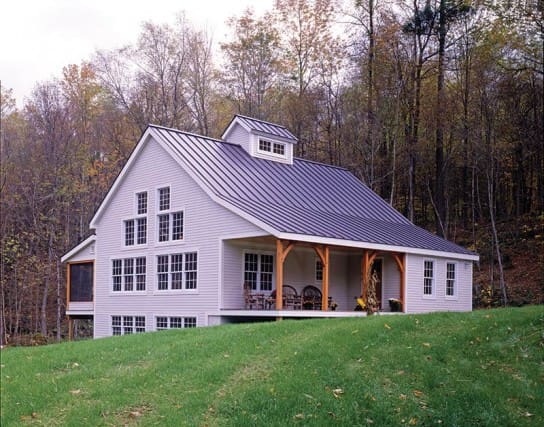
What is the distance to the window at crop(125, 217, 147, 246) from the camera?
2755cm

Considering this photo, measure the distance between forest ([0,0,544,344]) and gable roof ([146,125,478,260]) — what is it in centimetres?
614

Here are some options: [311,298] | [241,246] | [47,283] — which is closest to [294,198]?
[241,246]

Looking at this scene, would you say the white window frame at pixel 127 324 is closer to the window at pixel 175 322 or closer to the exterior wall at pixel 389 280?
the window at pixel 175 322

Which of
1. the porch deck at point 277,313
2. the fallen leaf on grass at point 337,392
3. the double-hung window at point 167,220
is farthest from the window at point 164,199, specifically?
the fallen leaf on grass at point 337,392

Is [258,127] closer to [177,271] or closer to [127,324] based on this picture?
[177,271]

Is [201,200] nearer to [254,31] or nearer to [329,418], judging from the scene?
[329,418]

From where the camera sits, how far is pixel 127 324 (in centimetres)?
2795

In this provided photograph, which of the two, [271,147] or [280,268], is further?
→ [271,147]

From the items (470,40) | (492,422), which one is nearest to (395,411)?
(492,422)

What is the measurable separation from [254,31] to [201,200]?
2076cm

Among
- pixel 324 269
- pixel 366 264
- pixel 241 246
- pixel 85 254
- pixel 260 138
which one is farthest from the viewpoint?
pixel 85 254

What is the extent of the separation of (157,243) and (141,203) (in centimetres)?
216

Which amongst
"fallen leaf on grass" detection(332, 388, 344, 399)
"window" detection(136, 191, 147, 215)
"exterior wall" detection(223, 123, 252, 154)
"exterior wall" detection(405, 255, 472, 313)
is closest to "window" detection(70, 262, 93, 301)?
"window" detection(136, 191, 147, 215)

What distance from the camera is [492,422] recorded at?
10.8m
